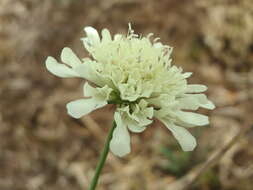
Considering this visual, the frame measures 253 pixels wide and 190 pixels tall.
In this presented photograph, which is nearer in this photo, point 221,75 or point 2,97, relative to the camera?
point 2,97

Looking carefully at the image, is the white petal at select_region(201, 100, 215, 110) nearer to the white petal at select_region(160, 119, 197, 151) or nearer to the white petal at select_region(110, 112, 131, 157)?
the white petal at select_region(160, 119, 197, 151)

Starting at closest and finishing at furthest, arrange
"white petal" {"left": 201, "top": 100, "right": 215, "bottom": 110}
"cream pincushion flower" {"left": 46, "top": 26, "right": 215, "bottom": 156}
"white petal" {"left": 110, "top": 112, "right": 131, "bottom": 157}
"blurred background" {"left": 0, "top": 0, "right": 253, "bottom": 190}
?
"white petal" {"left": 110, "top": 112, "right": 131, "bottom": 157}
"cream pincushion flower" {"left": 46, "top": 26, "right": 215, "bottom": 156}
"white petal" {"left": 201, "top": 100, "right": 215, "bottom": 110}
"blurred background" {"left": 0, "top": 0, "right": 253, "bottom": 190}

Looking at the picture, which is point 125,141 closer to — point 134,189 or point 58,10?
point 134,189

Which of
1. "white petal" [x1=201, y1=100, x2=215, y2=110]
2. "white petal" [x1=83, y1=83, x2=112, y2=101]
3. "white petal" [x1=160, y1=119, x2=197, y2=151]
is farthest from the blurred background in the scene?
"white petal" [x1=83, y1=83, x2=112, y2=101]

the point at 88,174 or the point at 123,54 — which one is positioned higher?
the point at 123,54

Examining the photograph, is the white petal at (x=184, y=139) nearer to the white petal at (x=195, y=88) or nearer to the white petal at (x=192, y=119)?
the white petal at (x=192, y=119)

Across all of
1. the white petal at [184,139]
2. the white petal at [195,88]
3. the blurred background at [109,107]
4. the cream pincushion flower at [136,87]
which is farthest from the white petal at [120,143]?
the blurred background at [109,107]

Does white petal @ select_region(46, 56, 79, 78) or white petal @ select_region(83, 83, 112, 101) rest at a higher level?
white petal @ select_region(46, 56, 79, 78)

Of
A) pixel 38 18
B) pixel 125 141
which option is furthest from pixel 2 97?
pixel 125 141
